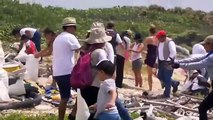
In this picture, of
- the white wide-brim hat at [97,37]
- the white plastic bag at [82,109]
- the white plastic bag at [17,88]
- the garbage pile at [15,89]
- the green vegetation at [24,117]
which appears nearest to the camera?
the white wide-brim hat at [97,37]

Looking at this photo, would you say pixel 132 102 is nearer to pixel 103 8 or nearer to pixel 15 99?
pixel 15 99

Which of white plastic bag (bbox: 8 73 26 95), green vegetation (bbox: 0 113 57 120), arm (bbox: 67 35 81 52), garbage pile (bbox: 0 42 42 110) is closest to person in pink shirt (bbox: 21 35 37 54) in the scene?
garbage pile (bbox: 0 42 42 110)

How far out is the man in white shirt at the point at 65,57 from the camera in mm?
9648

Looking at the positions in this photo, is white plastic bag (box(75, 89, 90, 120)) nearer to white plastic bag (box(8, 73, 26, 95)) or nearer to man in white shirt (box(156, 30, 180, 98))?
white plastic bag (box(8, 73, 26, 95))

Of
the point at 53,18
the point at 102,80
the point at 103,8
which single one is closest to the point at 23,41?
the point at 102,80

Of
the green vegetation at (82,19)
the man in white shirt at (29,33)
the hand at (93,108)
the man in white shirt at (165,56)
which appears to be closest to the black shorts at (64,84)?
the hand at (93,108)

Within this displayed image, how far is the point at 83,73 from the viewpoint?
8.35m

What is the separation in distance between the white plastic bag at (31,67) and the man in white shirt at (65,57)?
482 cm

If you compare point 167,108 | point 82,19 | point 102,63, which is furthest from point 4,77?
point 82,19

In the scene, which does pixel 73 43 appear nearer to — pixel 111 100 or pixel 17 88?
pixel 111 100

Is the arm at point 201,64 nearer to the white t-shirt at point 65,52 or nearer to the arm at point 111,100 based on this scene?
the white t-shirt at point 65,52

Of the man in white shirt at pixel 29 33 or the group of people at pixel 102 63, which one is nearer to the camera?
the group of people at pixel 102 63

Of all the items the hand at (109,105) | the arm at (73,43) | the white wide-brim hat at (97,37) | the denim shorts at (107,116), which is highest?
the white wide-brim hat at (97,37)

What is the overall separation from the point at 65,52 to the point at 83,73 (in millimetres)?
1442
